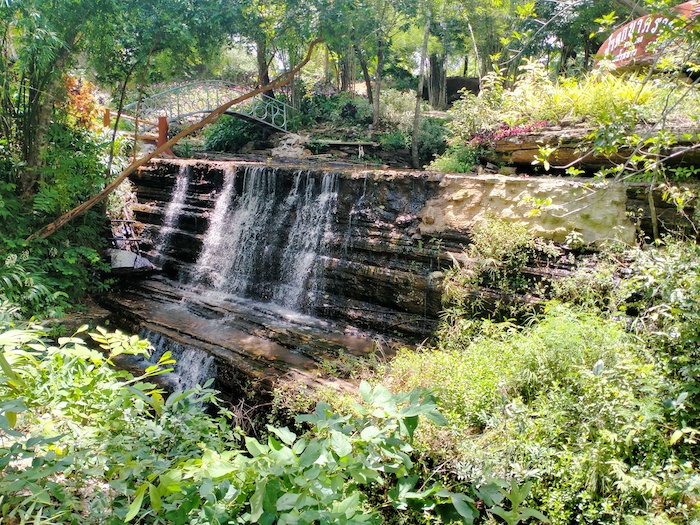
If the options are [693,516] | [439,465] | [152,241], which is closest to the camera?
[693,516]

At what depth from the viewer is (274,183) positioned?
884 cm

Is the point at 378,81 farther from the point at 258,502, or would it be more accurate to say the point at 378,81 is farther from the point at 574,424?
the point at 258,502

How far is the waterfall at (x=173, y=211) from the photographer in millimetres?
9922

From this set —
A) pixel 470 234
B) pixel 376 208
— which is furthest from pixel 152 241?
pixel 470 234

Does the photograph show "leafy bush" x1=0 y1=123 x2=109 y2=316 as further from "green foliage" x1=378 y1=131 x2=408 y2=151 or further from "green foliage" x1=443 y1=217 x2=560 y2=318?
"green foliage" x1=378 y1=131 x2=408 y2=151

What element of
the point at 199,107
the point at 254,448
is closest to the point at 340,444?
the point at 254,448

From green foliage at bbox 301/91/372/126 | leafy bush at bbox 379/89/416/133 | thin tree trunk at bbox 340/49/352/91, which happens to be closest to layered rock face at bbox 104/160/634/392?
leafy bush at bbox 379/89/416/133

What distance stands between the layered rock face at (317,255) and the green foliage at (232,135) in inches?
205

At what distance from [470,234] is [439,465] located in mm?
3724

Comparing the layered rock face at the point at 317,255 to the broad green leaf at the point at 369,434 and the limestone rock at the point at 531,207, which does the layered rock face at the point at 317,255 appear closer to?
the limestone rock at the point at 531,207

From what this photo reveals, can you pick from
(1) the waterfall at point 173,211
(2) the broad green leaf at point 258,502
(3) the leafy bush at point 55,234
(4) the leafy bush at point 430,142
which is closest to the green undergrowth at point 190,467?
(2) the broad green leaf at point 258,502

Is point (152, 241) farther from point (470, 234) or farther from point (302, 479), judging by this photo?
point (302, 479)

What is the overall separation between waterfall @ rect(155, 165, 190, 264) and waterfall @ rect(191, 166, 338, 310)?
1.12 m

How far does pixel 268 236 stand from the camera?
8.49 metres
